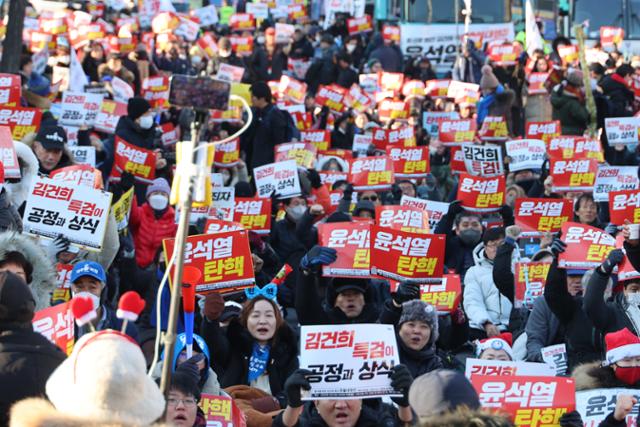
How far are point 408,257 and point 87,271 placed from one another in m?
Result: 2.26

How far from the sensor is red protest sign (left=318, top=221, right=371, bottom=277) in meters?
10.1

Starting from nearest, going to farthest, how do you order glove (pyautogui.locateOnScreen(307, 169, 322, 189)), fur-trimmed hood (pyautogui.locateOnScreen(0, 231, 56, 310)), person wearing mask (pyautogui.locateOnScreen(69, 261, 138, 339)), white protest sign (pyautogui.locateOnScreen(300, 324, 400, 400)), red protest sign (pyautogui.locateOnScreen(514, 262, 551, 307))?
white protest sign (pyautogui.locateOnScreen(300, 324, 400, 400)), fur-trimmed hood (pyautogui.locateOnScreen(0, 231, 56, 310)), person wearing mask (pyautogui.locateOnScreen(69, 261, 138, 339)), red protest sign (pyautogui.locateOnScreen(514, 262, 551, 307)), glove (pyautogui.locateOnScreen(307, 169, 322, 189))

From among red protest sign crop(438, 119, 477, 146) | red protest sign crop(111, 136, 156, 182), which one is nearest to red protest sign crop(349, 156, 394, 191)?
red protest sign crop(111, 136, 156, 182)

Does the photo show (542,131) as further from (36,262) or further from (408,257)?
(36,262)

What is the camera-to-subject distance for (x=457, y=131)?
20.2 metres

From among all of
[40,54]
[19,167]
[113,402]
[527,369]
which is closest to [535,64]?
[40,54]

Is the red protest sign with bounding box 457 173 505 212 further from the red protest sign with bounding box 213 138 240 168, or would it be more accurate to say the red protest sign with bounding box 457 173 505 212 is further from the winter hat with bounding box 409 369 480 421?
the winter hat with bounding box 409 369 480 421

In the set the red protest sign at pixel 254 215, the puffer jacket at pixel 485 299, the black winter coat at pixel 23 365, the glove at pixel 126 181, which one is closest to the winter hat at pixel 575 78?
the glove at pixel 126 181

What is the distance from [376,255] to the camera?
1062cm

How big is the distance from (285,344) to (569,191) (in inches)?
286

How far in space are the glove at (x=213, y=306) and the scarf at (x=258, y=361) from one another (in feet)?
1.34

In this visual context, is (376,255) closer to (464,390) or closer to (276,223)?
(276,223)

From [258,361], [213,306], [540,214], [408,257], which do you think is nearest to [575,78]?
[540,214]

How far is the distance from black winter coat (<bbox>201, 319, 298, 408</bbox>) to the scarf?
0.08ft
